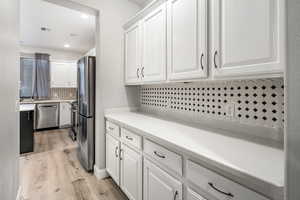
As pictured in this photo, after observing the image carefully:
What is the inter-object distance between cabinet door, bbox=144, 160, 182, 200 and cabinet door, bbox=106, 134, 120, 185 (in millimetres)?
610

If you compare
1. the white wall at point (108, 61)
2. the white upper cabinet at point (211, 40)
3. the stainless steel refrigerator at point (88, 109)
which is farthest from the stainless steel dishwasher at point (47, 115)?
the white upper cabinet at point (211, 40)

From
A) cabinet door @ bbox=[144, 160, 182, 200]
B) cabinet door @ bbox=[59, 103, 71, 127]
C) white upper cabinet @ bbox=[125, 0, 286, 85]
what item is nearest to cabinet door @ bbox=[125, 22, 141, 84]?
white upper cabinet @ bbox=[125, 0, 286, 85]

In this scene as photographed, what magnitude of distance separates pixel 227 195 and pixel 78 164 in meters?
2.61

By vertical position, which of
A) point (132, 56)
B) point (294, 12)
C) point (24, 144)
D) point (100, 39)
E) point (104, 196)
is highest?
point (100, 39)

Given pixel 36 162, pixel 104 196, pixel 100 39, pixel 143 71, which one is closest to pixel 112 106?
pixel 143 71

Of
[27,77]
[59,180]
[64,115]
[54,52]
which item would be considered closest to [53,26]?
[54,52]

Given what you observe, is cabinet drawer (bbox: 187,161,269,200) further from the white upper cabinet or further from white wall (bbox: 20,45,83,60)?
white wall (bbox: 20,45,83,60)

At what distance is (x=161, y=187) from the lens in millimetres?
1198

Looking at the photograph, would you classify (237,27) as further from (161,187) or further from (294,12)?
(161,187)

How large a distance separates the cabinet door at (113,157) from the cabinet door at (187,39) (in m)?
1.06

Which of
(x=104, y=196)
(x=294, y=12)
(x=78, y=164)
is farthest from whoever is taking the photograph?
(x=78, y=164)

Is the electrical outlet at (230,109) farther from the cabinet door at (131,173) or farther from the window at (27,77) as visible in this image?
the window at (27,77)

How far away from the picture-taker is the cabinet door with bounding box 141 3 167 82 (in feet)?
5.51

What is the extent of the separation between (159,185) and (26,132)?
10.5ft
